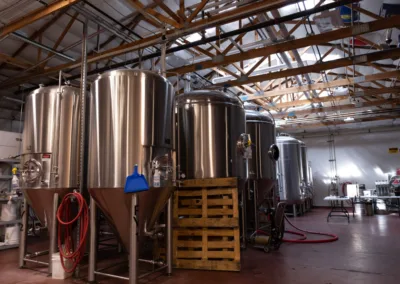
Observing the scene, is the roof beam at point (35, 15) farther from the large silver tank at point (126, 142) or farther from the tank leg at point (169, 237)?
the tank leg at point (169, 237)

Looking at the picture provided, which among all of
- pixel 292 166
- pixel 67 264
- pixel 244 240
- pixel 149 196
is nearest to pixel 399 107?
pixel 292 166

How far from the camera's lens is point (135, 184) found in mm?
2828

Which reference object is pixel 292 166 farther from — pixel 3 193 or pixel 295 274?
pixel 3 193

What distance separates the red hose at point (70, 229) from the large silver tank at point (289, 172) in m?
6.83

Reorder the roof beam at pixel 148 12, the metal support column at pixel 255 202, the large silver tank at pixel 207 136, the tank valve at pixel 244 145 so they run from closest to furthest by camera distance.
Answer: the roof beam at pixel 148 12
the large silver tank at pixel 207 136
the tank valve at pixel 244 145
the metal support column at pixel 255 202

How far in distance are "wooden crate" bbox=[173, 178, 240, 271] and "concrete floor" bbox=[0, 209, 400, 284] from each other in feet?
0.55

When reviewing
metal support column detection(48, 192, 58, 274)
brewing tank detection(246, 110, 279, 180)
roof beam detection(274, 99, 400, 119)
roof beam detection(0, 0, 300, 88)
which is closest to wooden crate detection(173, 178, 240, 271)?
metal support column detection(48, 192, 58, 274)

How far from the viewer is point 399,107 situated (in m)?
9.53

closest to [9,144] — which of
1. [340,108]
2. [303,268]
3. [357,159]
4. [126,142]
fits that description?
[126,142]

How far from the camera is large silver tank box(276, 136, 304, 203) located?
9156 mm

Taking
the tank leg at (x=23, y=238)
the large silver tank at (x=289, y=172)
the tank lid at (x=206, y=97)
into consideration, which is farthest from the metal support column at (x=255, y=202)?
the large silver tank at (x=289, y=172)

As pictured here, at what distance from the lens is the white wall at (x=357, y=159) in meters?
12.0

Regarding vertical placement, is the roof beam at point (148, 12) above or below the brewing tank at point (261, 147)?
above

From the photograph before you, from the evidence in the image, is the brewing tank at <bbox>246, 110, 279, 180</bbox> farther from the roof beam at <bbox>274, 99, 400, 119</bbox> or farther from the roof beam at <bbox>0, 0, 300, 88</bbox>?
the roof beam at <bbox>274, 99, 400, 119</bbox>
